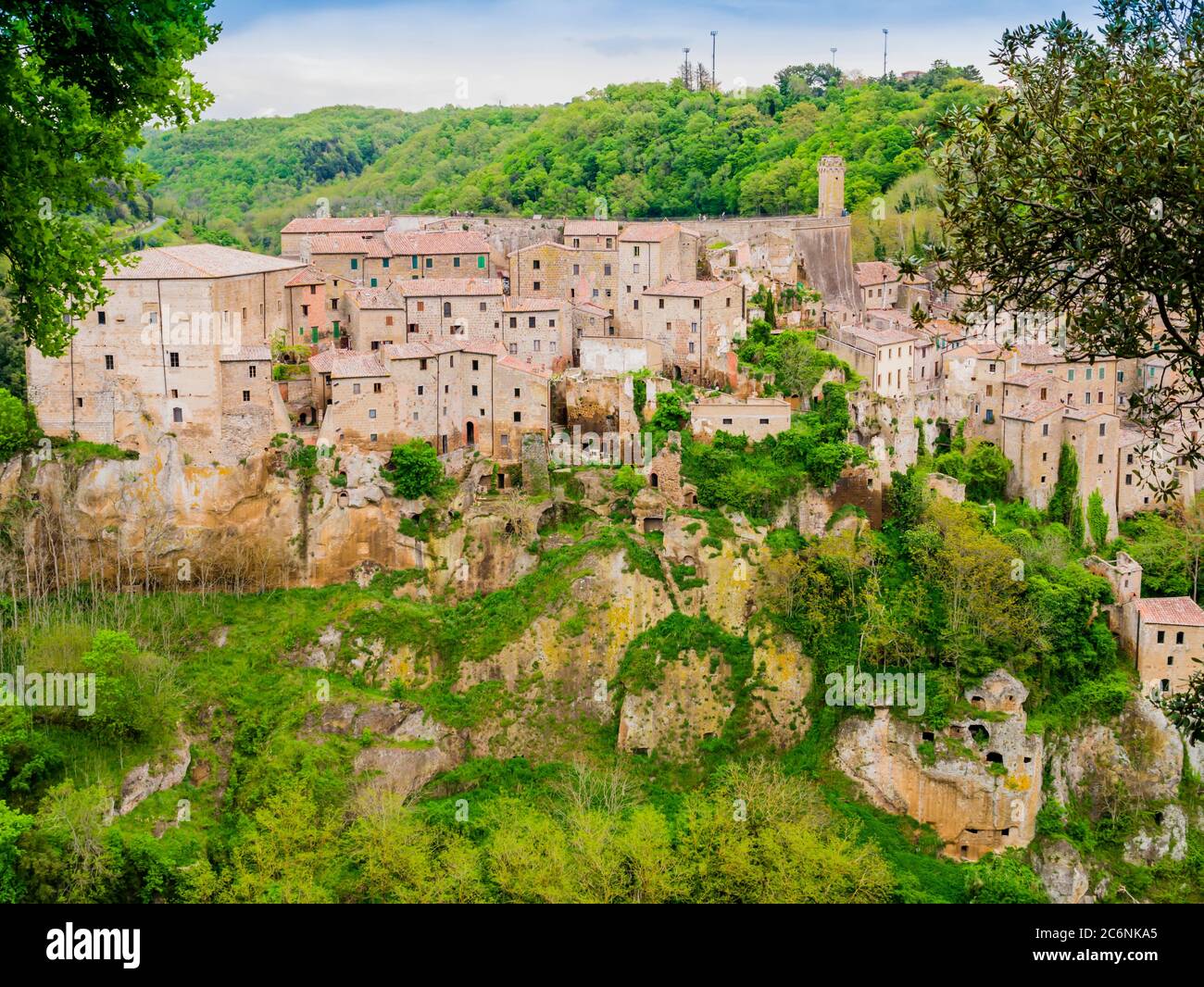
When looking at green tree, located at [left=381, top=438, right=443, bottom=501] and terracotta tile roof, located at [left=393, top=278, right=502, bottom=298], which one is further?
terracotta tile roof, located at [left=393, top=278, right=502, bottom=298]

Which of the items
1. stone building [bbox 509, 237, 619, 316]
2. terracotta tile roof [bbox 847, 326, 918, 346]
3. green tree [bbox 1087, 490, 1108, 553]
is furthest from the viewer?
stone building [bbox 509, 237, 619, 316]

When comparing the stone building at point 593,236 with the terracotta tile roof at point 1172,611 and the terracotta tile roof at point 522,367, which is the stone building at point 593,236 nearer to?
the terracotta tile roof at point 522,367

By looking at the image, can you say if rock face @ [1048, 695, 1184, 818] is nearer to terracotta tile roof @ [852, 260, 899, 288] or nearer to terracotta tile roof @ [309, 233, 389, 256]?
terracotta tile roof @ [852, 260, 899, 288]

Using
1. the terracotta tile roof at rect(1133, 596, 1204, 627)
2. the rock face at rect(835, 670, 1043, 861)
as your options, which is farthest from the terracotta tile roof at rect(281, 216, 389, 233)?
the terracotta tile roof at rect(1133, 596, 1204, 627)

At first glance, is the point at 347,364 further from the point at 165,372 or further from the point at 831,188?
the point at 831,188

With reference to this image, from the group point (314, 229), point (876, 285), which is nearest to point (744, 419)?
point (876, 285)

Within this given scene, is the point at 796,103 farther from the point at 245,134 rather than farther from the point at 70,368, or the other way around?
the point at 70,368

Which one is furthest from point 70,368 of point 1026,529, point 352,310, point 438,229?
point 1026,529
